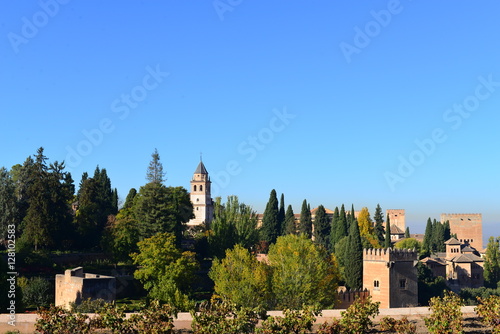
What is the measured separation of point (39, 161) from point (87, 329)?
31872 mm

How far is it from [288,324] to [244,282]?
1849cm

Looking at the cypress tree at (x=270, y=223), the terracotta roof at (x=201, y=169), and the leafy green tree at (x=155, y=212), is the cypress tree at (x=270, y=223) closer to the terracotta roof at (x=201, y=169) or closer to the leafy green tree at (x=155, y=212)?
the terracotta roof at (x=201, y=169)

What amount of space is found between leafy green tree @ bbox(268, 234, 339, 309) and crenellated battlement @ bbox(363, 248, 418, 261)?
440 centimetres

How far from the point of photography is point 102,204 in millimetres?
58375

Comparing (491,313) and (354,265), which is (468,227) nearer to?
(354,265)

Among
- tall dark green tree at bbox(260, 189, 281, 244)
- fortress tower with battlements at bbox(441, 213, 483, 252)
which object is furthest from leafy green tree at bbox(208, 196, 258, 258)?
fortress tower with battlements at bbox(441, 213, 483, 252)

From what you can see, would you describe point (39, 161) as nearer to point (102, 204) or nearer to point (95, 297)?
point (102, 204)

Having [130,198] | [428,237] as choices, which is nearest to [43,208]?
[130,198]

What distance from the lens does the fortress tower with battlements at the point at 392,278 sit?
40938 millimetres

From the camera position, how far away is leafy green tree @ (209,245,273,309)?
36469mm

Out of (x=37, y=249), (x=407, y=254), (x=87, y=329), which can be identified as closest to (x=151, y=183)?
(x=37, y=249)

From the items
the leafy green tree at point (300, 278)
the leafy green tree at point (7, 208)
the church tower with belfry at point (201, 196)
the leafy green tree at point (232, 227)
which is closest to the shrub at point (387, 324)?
the leafy green tree at point (300, 278)

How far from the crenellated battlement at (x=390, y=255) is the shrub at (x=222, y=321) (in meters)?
24.3

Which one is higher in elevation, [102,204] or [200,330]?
[102,204]
